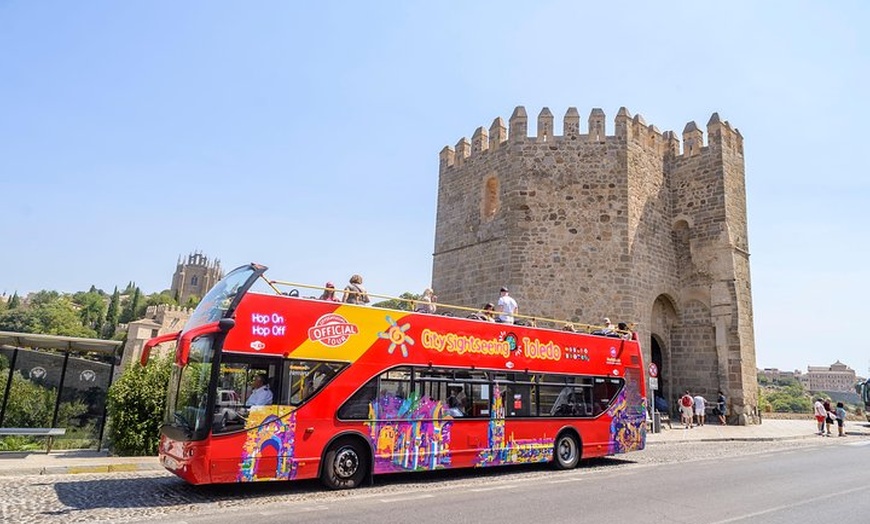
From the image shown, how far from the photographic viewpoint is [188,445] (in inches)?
274

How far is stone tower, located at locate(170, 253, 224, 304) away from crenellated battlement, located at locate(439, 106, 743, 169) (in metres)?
126

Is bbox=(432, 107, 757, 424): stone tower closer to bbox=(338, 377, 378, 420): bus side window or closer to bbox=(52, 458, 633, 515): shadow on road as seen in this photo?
bbox=(52, 458, 633, 515): shadow on road

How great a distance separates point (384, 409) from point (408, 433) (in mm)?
611

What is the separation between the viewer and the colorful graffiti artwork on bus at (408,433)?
842cm

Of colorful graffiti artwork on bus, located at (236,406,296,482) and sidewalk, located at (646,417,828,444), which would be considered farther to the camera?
sidewalk, located at (646,417,828,444)

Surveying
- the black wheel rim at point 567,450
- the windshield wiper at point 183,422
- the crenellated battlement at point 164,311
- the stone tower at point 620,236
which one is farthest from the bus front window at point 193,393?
the crenellated battlement at point 164,311

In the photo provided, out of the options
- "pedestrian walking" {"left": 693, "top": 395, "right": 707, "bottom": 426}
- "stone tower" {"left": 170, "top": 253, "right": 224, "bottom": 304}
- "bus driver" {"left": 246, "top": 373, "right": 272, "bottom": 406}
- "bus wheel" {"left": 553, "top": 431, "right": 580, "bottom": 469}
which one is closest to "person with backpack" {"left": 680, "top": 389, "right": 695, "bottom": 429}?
"pedestrian walking" {"left": 693, "top": 395, "right": 707, "bottom": 426}

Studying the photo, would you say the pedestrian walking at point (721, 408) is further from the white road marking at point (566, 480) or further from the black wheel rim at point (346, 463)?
the black wheel rim at point (346, 463)

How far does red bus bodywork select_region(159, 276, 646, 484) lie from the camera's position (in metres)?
7.31

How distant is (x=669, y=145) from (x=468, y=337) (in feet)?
56.2

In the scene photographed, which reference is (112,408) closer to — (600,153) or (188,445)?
(188,445)

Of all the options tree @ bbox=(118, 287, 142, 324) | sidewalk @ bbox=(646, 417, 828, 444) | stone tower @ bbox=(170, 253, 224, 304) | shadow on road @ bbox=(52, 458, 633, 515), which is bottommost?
shadow on road @ bbox=(52, 458, 633, 515)

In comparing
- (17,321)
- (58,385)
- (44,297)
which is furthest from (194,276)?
(58,385)

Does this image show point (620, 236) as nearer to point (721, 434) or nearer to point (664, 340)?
point (664, 340)
